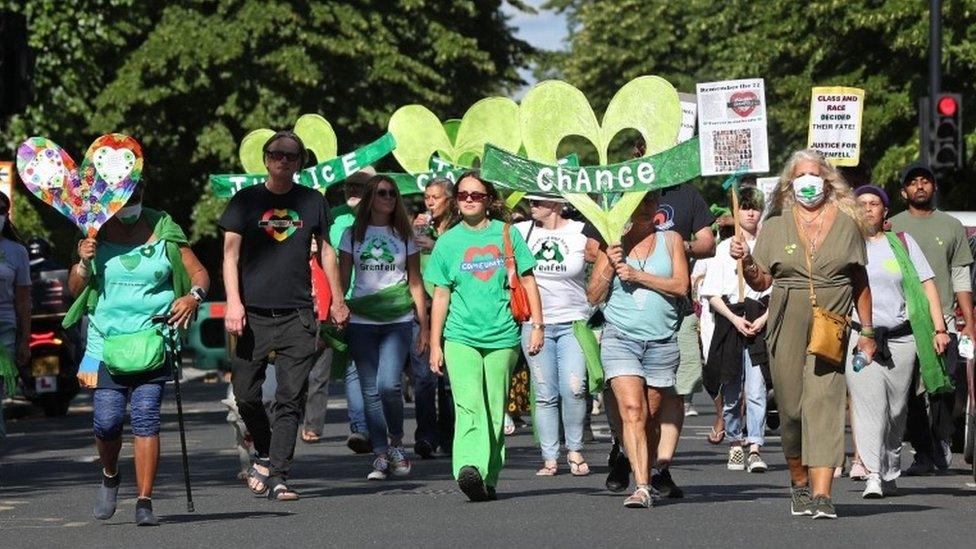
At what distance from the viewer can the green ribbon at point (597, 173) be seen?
12547mm

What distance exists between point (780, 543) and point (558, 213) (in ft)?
16.2

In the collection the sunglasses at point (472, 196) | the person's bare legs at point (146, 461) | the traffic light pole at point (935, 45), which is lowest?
the person's bare legs at point (146, 461)

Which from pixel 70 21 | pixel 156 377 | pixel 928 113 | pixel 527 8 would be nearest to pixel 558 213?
pixel 156 377

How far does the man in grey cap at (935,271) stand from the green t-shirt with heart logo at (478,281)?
8.83 feet

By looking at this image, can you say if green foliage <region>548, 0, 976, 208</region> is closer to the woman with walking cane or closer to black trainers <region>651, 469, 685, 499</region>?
black trainers <region>651, 469, 685, 499</region>

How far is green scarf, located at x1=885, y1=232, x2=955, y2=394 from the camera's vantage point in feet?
42.9

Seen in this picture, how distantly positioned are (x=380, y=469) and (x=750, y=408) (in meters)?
2.50

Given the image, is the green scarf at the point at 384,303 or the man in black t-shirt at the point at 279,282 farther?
the green scarf at the point at 384,303

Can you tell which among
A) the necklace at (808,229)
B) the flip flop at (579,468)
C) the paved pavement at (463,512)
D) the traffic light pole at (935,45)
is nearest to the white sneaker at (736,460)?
the paved pavement at (463,512)

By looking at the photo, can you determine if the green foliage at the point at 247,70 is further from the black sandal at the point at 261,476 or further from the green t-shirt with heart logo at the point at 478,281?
the green t-shirt with heart logo at the point at 478,281

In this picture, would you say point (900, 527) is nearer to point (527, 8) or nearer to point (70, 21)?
point (70, 21)

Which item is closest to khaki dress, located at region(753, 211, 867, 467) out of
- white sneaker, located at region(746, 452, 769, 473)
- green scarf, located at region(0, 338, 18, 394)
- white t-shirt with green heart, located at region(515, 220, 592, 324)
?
white sneaker, located at region(746, 452, 769, 473)

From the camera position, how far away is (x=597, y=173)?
12.8 metres

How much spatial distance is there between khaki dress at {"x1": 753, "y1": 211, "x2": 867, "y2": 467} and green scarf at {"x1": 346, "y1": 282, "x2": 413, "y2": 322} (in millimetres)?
3481
